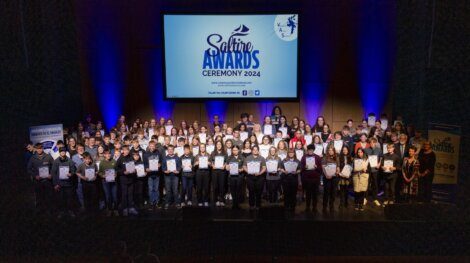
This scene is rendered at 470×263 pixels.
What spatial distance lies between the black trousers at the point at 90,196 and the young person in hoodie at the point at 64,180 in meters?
0.26

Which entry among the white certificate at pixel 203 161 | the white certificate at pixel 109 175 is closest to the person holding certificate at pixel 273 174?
the white certificate at pixel 203 161

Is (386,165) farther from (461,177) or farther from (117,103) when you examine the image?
(117,103)

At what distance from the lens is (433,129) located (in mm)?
8836

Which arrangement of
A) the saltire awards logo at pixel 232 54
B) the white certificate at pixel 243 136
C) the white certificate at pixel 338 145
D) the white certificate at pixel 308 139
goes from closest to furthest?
1. the white certificate at pixel 338 145
2. the white certificate at pixel 308 139
3. the white certificate at pixel 243 136
4. the saltire awards logo at pixel 232 54

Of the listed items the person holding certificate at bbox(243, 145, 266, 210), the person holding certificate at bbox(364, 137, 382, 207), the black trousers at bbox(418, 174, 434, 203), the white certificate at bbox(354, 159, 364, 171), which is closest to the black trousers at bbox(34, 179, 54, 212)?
the person holding certificate at bbox(243, 145, 266, 210)

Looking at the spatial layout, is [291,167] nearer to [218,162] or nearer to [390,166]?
[218,162]

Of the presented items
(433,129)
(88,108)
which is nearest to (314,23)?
(433,129)

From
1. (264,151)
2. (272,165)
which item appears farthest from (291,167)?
(264,151)

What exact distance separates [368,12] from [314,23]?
1557 millimetres

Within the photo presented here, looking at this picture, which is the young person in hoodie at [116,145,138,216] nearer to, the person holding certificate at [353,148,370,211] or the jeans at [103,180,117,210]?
the jeans at [103,180,117,210]

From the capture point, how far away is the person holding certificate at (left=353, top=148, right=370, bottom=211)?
27.9 ft

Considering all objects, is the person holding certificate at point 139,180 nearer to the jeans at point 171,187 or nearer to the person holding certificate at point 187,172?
the jeans at point 171,187

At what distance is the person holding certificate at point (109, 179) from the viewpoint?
8328 millimetres

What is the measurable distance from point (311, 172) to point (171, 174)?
109 inches
